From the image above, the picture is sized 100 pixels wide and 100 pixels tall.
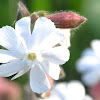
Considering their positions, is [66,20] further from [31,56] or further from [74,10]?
[74,10]

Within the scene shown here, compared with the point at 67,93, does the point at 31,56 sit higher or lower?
higher

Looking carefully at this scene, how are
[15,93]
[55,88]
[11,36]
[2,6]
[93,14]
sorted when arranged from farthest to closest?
[93,14]
[2,6]
[15,93]
[55,88]
[11,36]

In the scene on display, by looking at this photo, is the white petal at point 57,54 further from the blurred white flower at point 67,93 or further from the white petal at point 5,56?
the blurred white flower at point 67,93

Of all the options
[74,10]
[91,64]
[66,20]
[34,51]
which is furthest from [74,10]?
[34,51]

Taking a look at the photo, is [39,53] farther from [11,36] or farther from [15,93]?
[15,93]

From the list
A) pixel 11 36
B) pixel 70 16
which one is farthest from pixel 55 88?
pixel 11 36

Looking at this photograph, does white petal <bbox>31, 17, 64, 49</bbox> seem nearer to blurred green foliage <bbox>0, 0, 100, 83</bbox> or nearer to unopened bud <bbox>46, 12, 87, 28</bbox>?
unopened bud <bbox>46, 12, 87, 28</bbox>

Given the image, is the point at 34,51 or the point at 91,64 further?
the point at 91,64
